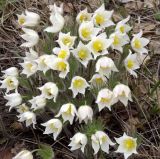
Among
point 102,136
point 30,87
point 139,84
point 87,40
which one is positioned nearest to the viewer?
point 102,136

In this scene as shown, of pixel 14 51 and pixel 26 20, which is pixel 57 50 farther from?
pixel 14 51

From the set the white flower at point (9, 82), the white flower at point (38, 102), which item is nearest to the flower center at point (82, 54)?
the white flower at point (38, 102)

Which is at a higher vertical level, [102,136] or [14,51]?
[14,51]

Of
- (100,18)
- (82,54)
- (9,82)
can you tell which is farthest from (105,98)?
(9,82)

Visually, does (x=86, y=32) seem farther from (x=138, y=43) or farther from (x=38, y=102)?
(x=38, y=102)

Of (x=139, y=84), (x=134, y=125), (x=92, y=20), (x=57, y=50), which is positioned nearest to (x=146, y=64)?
(x=139, y=84)

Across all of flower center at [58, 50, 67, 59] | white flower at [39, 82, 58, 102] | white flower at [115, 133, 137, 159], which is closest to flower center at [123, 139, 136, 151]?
white flower at [115, 133, 137, 159]
